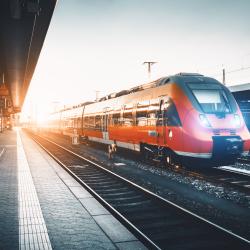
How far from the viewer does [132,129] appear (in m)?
15.0

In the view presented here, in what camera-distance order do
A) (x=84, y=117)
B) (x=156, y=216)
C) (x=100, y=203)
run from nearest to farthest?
(x=156, y=216) < (x=100, y=203) < (x=84, y=117)

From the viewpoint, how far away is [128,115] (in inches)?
627

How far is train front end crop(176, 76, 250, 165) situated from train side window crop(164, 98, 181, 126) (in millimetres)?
412

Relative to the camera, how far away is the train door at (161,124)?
1179cm

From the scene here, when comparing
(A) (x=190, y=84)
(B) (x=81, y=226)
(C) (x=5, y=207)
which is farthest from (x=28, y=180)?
(A) (x=190, y=84)

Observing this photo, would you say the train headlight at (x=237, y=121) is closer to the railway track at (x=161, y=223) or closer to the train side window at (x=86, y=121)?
the railway track at (x=161, y=223)

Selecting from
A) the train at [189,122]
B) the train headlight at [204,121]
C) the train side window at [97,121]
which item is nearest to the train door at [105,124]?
the train side window at [97,121]

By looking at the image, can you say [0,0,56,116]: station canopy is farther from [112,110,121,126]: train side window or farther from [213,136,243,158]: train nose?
[213,136,243,158]: train nose

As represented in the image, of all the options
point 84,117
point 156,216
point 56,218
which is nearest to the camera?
point 56,218

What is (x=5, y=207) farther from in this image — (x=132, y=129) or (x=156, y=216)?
(x=132, y=129)

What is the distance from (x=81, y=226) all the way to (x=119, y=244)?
1.08 meters

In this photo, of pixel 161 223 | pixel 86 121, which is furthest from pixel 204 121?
pixel 86 121

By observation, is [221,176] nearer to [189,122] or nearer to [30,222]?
[189,122]

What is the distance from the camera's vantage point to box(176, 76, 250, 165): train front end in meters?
10.4
